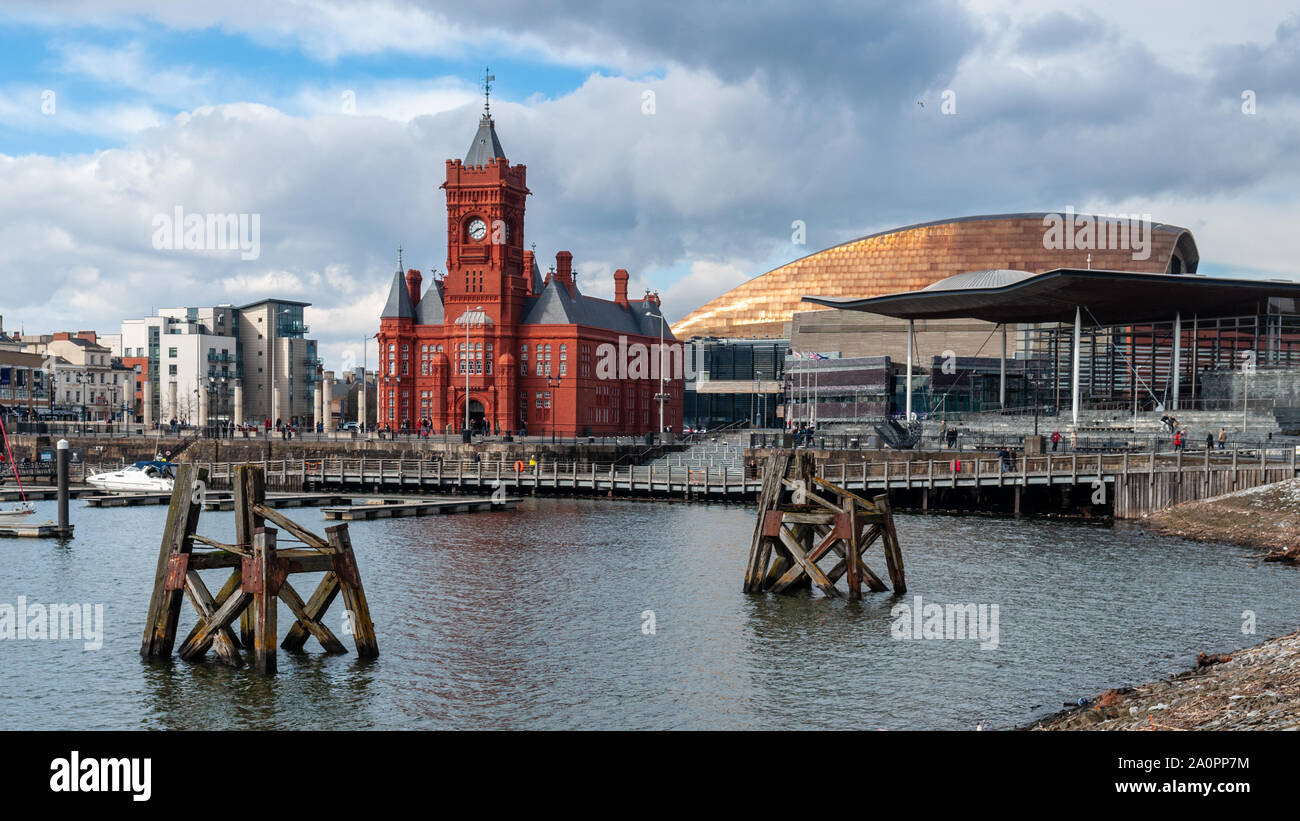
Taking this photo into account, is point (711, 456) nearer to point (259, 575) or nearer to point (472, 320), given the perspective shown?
point (472, 320)

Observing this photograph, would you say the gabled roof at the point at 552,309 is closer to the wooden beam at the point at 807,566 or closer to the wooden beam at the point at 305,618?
the wooden beam at the point at 807,566

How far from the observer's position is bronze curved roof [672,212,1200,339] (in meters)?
126

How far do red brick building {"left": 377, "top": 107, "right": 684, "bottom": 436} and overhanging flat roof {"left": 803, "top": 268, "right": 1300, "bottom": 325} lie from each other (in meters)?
22.5

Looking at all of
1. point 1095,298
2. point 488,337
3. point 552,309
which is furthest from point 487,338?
point 1095,298

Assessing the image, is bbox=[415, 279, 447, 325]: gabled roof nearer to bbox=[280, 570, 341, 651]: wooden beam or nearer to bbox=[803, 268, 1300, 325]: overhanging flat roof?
bbox=[803, 268, 1300, 325]: overhanging flat roof

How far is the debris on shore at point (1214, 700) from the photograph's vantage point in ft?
52.6

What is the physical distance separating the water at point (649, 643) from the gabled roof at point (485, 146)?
55.2 metres

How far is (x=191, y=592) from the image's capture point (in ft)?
76.8

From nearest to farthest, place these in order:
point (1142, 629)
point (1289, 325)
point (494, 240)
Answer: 1. point (1142, 629)
2. point (1289, 325)
3. point (494, 240)

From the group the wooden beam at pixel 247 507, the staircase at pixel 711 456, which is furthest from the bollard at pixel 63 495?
the staircase at pixel 711 456

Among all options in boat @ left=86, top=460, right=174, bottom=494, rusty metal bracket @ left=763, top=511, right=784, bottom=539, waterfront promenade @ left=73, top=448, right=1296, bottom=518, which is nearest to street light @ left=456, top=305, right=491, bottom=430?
waterfront promenade @ left=73, top=448, right=1296, bottom=518

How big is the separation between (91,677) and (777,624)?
14.8 metres
